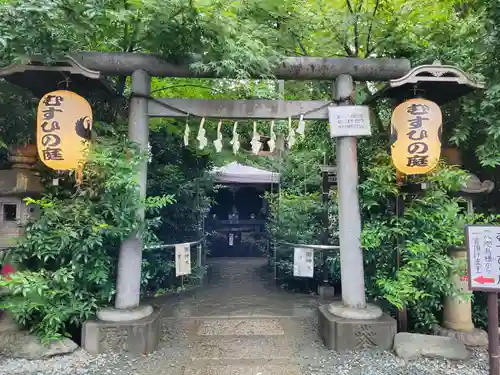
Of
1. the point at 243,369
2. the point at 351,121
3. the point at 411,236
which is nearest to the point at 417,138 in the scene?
the point at 351,121

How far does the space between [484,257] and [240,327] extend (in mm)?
4030

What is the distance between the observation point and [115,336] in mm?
5078

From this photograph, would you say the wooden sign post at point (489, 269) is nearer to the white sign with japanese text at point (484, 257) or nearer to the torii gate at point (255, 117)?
the white sign with japanese text at point (484, 257)

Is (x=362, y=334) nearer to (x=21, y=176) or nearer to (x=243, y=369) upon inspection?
(x=243, y=369)

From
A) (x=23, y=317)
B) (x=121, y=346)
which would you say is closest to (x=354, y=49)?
(x=121, y=346)

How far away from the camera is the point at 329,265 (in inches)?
315

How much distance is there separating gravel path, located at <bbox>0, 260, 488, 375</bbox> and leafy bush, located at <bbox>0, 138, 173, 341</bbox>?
24.3 inches

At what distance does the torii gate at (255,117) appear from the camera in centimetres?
520

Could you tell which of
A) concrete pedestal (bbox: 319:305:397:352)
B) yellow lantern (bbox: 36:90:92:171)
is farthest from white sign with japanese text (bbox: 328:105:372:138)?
yellow lantern (bbox: 36:90:92:171)

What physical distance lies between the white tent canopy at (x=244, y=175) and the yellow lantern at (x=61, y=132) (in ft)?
23.4

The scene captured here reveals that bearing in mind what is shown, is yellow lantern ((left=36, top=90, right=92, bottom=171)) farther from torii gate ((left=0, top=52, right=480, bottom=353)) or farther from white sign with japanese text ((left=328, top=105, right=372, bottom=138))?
white sign with japanese text ((left=328, top=105, right=372, bottom=138))

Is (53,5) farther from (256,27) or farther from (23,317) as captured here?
(23,317)

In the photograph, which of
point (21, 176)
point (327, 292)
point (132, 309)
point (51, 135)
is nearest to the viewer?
point (51, 135)

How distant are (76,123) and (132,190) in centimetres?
118
